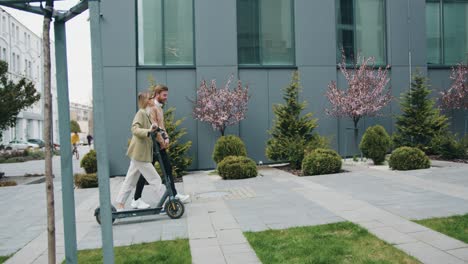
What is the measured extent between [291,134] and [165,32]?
211 inches

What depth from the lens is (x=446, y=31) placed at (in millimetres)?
15805

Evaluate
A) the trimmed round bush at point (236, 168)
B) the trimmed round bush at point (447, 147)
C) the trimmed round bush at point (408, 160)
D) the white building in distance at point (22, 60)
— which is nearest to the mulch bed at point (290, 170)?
the trimmed round bush at point (236, 168)

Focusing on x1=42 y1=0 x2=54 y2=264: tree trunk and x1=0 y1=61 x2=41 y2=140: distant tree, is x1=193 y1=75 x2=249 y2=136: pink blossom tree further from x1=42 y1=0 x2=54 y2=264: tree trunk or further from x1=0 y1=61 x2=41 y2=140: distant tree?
x1=42 y1=0 x2=54 y2=264: tree trunk

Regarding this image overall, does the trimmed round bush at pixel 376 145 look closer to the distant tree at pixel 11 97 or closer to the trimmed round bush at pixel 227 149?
the trimmed round bush at pixel 227 149

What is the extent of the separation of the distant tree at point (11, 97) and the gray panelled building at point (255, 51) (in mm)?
3973

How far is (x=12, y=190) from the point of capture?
11.3 m

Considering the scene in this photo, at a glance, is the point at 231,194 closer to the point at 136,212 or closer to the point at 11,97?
the point at 136,212

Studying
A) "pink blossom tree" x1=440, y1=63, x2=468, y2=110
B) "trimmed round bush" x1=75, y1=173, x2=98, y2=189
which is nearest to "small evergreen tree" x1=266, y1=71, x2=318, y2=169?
"trimmed round bush" x1=75, y1=173, x2=98, y2=189

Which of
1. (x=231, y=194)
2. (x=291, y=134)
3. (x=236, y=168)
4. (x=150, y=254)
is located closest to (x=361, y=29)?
(x=291, y=134)

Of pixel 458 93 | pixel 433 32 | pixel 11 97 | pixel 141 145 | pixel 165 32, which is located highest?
pixel 433 32

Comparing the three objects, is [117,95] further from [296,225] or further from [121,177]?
[296,225]

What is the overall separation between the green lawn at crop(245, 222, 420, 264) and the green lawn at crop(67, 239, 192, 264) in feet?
2.67

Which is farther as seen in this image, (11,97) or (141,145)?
(11,97)

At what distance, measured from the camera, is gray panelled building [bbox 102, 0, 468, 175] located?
13.1m
